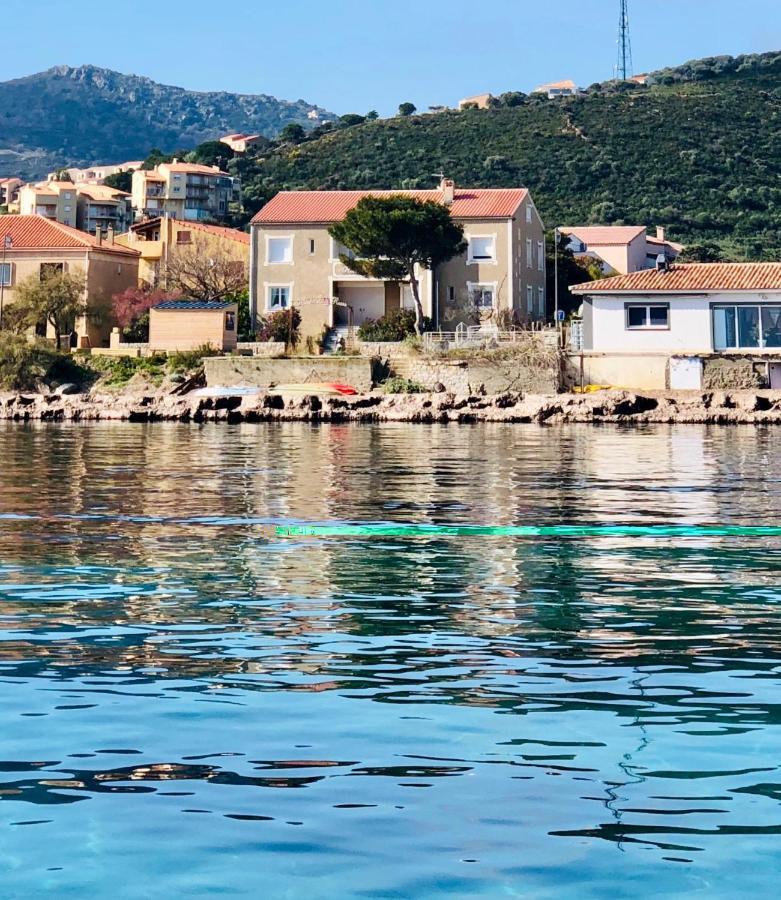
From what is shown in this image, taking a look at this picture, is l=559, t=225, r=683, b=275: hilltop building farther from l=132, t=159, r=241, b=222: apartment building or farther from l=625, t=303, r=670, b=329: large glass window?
l=132, t=159, r=241, b=222: apartment building

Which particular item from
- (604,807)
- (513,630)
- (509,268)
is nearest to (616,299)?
(509,268)

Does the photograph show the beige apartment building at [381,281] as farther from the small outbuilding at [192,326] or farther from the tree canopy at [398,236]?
the small outbuilding at [192,326]

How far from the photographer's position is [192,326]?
7006 centimetres

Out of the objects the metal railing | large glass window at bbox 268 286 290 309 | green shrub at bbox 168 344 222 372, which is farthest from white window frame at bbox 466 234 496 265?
green shrub at bbox 168 344 222 372

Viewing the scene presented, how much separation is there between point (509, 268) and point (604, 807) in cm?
6465

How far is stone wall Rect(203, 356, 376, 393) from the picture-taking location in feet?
208

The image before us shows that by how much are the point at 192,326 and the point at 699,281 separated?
954 inches

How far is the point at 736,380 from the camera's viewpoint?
5931 centimetres

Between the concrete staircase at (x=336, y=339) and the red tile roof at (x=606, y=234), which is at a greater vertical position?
the red tile roof at (x=606, y=234)

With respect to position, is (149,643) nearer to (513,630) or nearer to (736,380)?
(513,630)

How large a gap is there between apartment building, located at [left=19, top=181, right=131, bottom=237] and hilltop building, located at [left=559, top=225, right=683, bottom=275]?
69189 mm

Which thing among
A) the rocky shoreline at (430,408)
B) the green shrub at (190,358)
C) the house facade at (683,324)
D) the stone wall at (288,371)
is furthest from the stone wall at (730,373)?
the green shrub at (190,358)

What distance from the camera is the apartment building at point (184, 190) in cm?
15912

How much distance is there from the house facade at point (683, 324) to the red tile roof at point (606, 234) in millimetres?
37752
